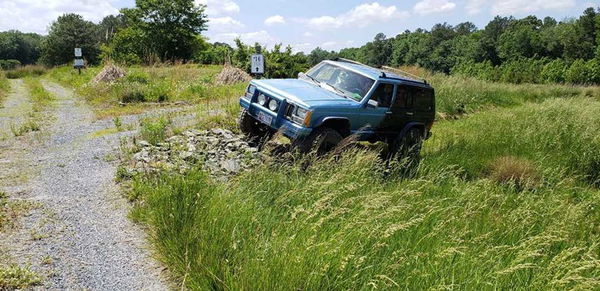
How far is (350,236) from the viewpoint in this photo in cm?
347

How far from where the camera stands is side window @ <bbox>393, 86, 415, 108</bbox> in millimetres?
8586

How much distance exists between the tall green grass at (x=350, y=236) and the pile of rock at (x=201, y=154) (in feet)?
2.32

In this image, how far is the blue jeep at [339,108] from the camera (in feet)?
23.3

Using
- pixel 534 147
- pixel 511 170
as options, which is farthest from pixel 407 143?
pixel 534 147

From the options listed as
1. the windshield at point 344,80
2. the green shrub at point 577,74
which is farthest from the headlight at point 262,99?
the green shrub at point 577,74

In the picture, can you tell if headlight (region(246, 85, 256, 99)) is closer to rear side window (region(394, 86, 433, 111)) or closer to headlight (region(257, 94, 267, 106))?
headlight (region(257, 94, 267, 106))

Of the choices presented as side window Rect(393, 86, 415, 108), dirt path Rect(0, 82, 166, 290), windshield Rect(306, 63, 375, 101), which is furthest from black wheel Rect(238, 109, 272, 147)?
side window Rect(393, 86, 415, 108)

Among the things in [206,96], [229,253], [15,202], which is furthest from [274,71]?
[229,253]

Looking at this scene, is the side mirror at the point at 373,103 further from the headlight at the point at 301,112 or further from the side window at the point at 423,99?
the side window at the point at 423,99

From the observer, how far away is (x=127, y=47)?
4519 centimetres

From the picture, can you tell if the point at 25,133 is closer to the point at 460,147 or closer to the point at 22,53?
the point at 460,147

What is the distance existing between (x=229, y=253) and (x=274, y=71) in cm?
1953

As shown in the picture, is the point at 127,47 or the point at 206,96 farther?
the point at 127,47

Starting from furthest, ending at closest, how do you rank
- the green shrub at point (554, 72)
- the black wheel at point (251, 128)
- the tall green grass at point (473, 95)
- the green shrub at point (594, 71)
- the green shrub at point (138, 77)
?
the green shrub at point (554, 72)
the green shrub at point (594, 71)
the tall green grass at point (473, 95)
the green shrub at point (138, 77)
the black wheel at point (251, 128)
